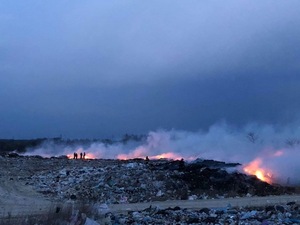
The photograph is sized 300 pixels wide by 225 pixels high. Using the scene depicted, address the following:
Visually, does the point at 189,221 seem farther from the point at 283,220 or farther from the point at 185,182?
the point at 185,182

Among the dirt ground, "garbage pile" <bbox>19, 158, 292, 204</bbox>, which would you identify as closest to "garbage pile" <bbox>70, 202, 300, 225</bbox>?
the dirt ground

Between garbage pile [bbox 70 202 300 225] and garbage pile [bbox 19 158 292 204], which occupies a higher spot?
garbage pile [bbox 19 158 292 204]

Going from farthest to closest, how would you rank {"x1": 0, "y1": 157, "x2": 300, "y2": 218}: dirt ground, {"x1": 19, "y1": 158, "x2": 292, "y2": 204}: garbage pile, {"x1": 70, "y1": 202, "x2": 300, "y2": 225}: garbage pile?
{"x1": 19, "y1": 158, "x2": 292, "y2": 204}: garbage pile
{"x1": 0, "y1": 157, "x2": 300, "y2": 218}: dirt ground
{"x1": 70, "y1": 202, "x2": 300, "y2": 225}: garbage pile

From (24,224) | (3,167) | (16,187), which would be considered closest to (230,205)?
(24,224)

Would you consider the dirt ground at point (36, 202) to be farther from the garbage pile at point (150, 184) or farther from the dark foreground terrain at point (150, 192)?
the garbage pile at point (150, 184)

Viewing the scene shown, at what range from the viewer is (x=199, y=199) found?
82.7ft

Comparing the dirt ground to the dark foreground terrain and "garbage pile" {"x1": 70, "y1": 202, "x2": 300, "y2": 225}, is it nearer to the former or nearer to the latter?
the dark foreground terrain

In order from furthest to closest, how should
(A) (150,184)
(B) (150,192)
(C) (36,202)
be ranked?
(A) (150,184), (B) (150,192), (C) (36,202)

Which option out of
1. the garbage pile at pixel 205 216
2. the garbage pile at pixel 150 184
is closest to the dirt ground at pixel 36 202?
the garbage pile at pixel 150 184

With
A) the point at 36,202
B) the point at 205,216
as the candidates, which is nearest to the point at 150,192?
the point at 36,202

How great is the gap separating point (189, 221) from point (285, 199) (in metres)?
9.20

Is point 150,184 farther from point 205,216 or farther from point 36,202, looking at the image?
point 205,216

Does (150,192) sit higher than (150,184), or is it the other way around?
(150,184)

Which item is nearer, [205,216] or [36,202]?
[205,216]
